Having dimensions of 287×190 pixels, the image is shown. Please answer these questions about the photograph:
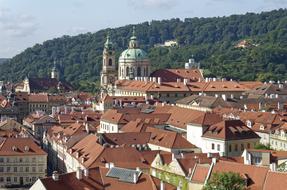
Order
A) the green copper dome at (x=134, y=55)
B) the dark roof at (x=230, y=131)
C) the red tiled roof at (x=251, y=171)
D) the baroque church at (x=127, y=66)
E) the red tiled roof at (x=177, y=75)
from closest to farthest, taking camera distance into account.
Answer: the red tiled roof at (x=251, y=171), the dark roof at (x=230, y=131), the red tiled roof at (x=177, y=75), the baroque church at (x=127, y=66), the green copper dome at (x=134, y=55)

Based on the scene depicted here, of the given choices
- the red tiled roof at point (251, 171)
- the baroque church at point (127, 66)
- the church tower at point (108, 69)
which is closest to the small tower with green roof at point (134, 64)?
the baroque church at point (127, 66)

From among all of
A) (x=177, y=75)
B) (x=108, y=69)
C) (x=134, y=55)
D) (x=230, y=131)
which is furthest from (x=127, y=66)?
(x=230, y=131)

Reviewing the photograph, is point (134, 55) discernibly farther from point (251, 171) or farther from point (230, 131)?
point (251, 171)

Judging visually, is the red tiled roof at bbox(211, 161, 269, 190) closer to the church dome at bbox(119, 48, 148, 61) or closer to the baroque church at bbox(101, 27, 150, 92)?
the baroque church at bbox(101, 27, 150, 92)

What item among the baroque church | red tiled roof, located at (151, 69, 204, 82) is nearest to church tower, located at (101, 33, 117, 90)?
the baroque church

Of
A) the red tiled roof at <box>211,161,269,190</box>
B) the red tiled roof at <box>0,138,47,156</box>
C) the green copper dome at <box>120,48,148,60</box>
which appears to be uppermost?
the green copper dome at <box>120,48,148,60</box>

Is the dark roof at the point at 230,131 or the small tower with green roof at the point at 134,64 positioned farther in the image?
the small tower with green roof at the point at 134,64

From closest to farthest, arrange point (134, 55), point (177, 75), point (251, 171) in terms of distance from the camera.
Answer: point (251, 171)
point (177, 75)
point (134, 55)

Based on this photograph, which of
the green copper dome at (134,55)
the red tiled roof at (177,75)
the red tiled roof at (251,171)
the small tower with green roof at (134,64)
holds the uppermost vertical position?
the green copper dome at (134,55)

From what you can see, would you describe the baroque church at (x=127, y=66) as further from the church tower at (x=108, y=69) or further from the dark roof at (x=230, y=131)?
the dark roof at (x=230, y=131)

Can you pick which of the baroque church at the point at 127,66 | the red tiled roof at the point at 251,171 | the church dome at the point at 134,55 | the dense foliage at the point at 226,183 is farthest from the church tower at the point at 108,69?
the dense foliage at the point at 226,183

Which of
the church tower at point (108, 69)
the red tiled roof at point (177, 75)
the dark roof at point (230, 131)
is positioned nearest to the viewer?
the dark roof at point (230, 131)

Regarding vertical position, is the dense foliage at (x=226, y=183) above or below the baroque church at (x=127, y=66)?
below
